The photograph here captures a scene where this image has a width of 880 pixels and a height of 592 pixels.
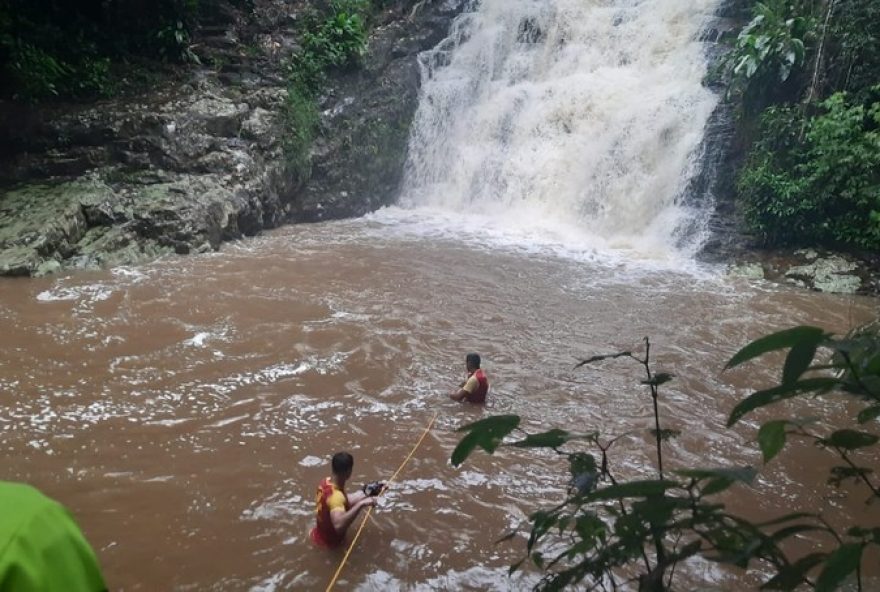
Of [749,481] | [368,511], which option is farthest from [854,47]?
[749,481]

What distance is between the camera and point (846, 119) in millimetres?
9836

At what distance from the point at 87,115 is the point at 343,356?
7105 mm

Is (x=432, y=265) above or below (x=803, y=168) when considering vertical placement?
below

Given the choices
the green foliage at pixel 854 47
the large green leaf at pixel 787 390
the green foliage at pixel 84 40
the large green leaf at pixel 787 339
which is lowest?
the large green leaf at pixel 787 390

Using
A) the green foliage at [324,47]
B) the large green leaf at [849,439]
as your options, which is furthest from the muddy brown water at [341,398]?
the green foliage at [324,47]

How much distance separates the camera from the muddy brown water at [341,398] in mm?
3881

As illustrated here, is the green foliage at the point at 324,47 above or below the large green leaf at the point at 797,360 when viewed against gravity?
above

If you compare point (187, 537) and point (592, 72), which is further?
point (592, 72)

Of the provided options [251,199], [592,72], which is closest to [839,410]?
[251,199]

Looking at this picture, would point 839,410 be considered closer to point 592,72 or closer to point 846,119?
point 846,119

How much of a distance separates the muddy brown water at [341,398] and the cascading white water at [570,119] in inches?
111

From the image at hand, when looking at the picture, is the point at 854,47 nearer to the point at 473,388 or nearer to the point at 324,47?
the point at 473,388

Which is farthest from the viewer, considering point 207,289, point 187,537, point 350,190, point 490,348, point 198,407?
point 350,190

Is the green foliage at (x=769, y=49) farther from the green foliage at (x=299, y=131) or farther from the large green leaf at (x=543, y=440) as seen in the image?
the large green leaf at (x=543, y=440)
